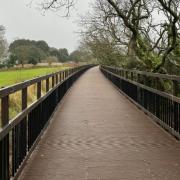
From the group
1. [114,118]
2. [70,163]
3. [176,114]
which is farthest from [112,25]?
[70,163]

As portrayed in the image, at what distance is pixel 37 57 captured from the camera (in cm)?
14975

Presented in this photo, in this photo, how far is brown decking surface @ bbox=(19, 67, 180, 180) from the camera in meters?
6.40

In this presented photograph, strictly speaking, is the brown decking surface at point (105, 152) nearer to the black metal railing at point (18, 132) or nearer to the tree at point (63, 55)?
the black metal railing at point (18, 132)

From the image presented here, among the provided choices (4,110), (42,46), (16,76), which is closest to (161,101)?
(4,110)

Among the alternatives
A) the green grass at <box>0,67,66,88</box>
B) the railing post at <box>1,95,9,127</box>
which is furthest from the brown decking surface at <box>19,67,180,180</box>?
the green grass at <box>0,67,66,88</box>

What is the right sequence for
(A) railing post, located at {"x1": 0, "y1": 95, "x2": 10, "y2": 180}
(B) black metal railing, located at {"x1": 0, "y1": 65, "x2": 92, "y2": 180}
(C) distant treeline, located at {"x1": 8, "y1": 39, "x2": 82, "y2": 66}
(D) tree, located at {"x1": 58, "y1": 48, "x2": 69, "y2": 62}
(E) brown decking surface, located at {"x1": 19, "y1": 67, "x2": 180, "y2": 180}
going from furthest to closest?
(D) tree, located at {"x1": 58, "y1": 48, "x2": 69, "y2": 62}, (C) distant treeline, located at {"x1": 8, "y1": 39, "x2": 82, "y2": 66}, (E) brown decking surface, located at {"x1": 19, "y1": 67, "x2": 180, "y2": 180}, (B) black metal railing, located at {"x1": 0, "y1": 65, "x2": 92, "y2": 180}, (A) railing post, located at {"x1": 0, "y1": 95, "x2": 10, "y2": 180}

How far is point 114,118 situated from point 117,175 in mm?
6466

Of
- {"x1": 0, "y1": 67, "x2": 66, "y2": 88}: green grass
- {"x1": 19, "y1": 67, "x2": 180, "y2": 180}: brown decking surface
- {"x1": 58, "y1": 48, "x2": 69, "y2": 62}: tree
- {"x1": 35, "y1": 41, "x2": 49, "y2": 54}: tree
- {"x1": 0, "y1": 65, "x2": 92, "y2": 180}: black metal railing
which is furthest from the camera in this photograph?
{"x1": 58, "y1": 48, "x2": 69, "y2": 62}: tree

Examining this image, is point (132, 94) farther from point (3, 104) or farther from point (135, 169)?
point (3, 104)

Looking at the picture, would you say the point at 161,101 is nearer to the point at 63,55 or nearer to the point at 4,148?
the point at 4,148

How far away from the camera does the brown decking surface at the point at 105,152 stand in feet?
21.0

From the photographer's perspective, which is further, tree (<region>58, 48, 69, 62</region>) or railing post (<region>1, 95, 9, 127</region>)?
tree (<region>58, 48, 69, 62</region>)

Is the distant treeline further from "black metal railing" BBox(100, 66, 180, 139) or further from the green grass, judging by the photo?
"black metal railing" BBox(100, 66, 180, 139)

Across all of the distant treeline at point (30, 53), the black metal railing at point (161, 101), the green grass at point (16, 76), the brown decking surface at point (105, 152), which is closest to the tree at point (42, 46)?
the distant treeline at point (30, 53)
